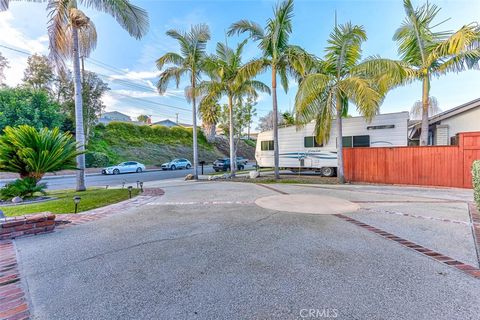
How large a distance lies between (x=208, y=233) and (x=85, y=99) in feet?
78.6

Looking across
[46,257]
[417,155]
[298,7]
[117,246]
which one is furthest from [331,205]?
[298,7]

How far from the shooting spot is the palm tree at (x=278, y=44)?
33.0 feet

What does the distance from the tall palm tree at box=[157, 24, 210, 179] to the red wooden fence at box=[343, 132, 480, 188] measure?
9.26 meters

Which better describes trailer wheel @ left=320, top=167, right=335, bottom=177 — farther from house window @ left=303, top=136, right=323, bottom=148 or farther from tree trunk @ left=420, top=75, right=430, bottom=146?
tree trunk @ left=420, top=75, right=430, bottom=146

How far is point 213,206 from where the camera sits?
19.5 feet

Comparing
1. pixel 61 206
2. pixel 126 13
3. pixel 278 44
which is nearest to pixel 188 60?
pixel 126 13

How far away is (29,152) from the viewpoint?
5992mm

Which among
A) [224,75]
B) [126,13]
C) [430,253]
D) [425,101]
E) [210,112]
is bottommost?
[430,253]

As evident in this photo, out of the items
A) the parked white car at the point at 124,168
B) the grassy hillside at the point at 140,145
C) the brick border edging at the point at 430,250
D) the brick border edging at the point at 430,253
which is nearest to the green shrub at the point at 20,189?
the brick border edging at the point at 430,250

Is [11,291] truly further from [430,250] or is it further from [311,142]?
[311,142]

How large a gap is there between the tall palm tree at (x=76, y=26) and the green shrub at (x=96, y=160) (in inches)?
637

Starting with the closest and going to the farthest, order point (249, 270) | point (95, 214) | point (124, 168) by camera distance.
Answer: point (249, 270) < point (95, 214) < point (124, 168)

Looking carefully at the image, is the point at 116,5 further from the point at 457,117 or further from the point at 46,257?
the point at 457,117

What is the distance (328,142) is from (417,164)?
4271 millimetres
